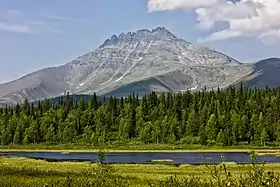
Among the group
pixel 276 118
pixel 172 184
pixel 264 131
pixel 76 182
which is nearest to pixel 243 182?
pixel 172 184

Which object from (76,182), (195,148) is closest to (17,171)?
(76,182)

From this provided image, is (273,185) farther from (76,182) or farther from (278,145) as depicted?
(278,145)

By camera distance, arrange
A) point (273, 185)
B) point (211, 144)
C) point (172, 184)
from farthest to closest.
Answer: point (211, 144), point (172, 184), point (273, 185)

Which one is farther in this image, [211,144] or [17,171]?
[211,144]

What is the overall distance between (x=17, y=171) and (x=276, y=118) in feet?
525

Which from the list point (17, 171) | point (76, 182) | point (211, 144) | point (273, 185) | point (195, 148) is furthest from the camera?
point (211, 144)

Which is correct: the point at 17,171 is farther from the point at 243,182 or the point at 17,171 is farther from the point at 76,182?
the point at 243,182

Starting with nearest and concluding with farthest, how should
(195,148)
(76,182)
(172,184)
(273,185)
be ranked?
(273,185)
(172,184)
(76,182)
(195,148)

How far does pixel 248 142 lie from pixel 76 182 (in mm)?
178107

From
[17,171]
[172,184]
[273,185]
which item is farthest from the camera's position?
[17,171]

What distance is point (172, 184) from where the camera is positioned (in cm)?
1673

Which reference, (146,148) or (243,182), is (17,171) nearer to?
(243,182)

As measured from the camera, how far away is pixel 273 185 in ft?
42.8

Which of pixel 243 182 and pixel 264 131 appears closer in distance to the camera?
pixel 243 182
